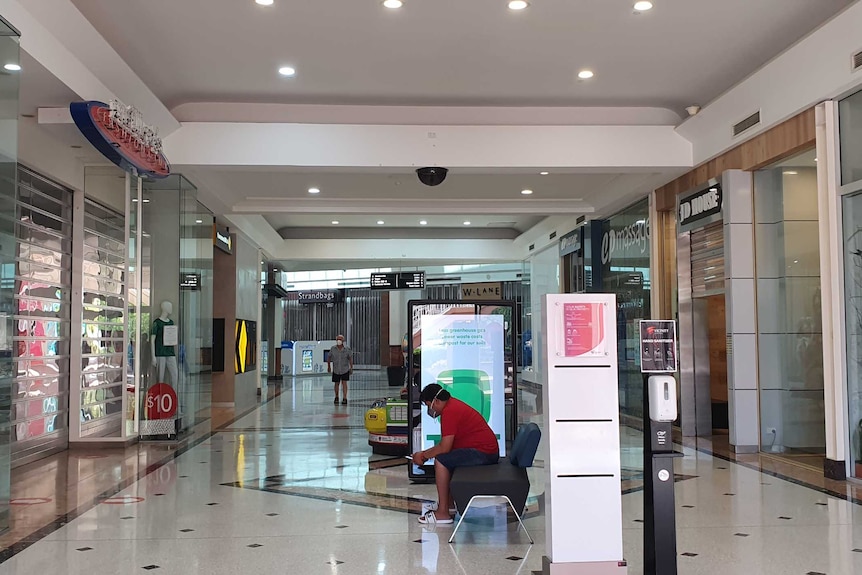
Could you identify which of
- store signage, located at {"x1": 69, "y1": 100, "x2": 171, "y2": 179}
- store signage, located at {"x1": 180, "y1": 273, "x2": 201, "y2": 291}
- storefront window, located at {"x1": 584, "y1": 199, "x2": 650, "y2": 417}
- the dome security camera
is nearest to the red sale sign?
store signage, located at {"x1": 180, "y1": 273, "x2": 201, "y2": 291}

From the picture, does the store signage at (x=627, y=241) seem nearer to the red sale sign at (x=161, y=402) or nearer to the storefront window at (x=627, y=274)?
the storefront window at (x=627, y=274)

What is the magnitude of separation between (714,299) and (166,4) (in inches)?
341

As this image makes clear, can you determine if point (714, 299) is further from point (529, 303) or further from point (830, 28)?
point (529, 303)

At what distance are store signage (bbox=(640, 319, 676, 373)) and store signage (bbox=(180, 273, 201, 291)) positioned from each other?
8.26 meters

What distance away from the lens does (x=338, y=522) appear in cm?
567

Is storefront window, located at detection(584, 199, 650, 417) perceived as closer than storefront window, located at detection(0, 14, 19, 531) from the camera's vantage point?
No

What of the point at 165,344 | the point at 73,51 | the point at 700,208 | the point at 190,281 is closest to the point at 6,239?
the point at 73,51

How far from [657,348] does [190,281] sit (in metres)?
8.63

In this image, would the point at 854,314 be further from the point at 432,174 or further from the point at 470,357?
the point at 432,174

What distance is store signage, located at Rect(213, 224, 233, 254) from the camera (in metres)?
14.7

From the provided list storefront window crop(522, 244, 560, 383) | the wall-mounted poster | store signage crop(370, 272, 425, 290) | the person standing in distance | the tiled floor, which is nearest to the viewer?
the tiled floor

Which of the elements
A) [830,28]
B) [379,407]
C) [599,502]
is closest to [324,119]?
[379,407]

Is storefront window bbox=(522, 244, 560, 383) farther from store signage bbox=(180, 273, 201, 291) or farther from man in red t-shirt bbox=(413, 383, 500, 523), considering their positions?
man in red t-shirt bbox=(413, 383, 500, 523)

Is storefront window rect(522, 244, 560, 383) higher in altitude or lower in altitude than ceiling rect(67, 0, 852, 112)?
lower
